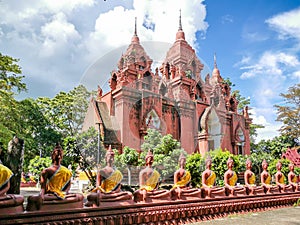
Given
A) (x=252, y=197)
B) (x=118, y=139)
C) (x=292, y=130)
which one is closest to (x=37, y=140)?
(x=118, y=139)

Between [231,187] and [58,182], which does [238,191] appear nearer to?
[231,187]

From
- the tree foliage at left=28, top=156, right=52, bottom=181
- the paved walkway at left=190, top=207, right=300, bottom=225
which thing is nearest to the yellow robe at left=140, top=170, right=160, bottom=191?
the paved walkway at left=190, top=207, right=300, bottom=225

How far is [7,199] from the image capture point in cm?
441

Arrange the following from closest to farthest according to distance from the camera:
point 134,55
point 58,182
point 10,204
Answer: point 10,204
point 58,182
point 134,55

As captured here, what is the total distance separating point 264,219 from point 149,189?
11.4 ft

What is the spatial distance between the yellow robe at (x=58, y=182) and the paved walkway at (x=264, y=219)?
366 centimetres

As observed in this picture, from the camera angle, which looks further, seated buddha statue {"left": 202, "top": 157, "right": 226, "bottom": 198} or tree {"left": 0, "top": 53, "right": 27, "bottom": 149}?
tree {"left": 0, "top": 53, "right": 27, "bottom": 149}

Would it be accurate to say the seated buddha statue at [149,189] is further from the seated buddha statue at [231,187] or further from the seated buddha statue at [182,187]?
the seated buddha statue at [231,187]

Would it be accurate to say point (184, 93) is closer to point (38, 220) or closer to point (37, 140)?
point (38, 220)

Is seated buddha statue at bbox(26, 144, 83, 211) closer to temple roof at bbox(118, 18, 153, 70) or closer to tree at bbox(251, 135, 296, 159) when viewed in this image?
temple roof at bbox(118, 18, 153, 70)

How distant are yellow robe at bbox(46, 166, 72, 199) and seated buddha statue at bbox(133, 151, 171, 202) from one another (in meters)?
1.77

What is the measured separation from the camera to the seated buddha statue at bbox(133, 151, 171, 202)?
244 inches

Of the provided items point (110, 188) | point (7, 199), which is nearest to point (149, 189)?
point (110, 188)

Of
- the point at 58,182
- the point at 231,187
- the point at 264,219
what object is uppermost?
the point at 58,182
